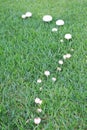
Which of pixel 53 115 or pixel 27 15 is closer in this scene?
pixel 53 115

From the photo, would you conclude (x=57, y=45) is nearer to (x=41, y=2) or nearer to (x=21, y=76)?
(x=21, y=76)

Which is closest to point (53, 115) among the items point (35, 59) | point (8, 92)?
point (8, 92)

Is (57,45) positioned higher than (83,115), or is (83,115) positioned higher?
(57,45)

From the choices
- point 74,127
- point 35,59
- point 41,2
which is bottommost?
point 74,127

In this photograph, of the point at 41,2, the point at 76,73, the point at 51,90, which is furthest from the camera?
the point at 41,2

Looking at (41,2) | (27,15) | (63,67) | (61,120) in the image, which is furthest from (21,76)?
(41,2)

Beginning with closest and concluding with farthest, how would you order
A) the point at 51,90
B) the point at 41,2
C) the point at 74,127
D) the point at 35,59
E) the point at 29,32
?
the point at 74,127 < the point at 51,90 < the point at 35,59 < the point at 29,32 < the point at 41,2

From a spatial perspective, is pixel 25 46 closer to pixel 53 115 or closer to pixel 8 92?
pixel 8 92
